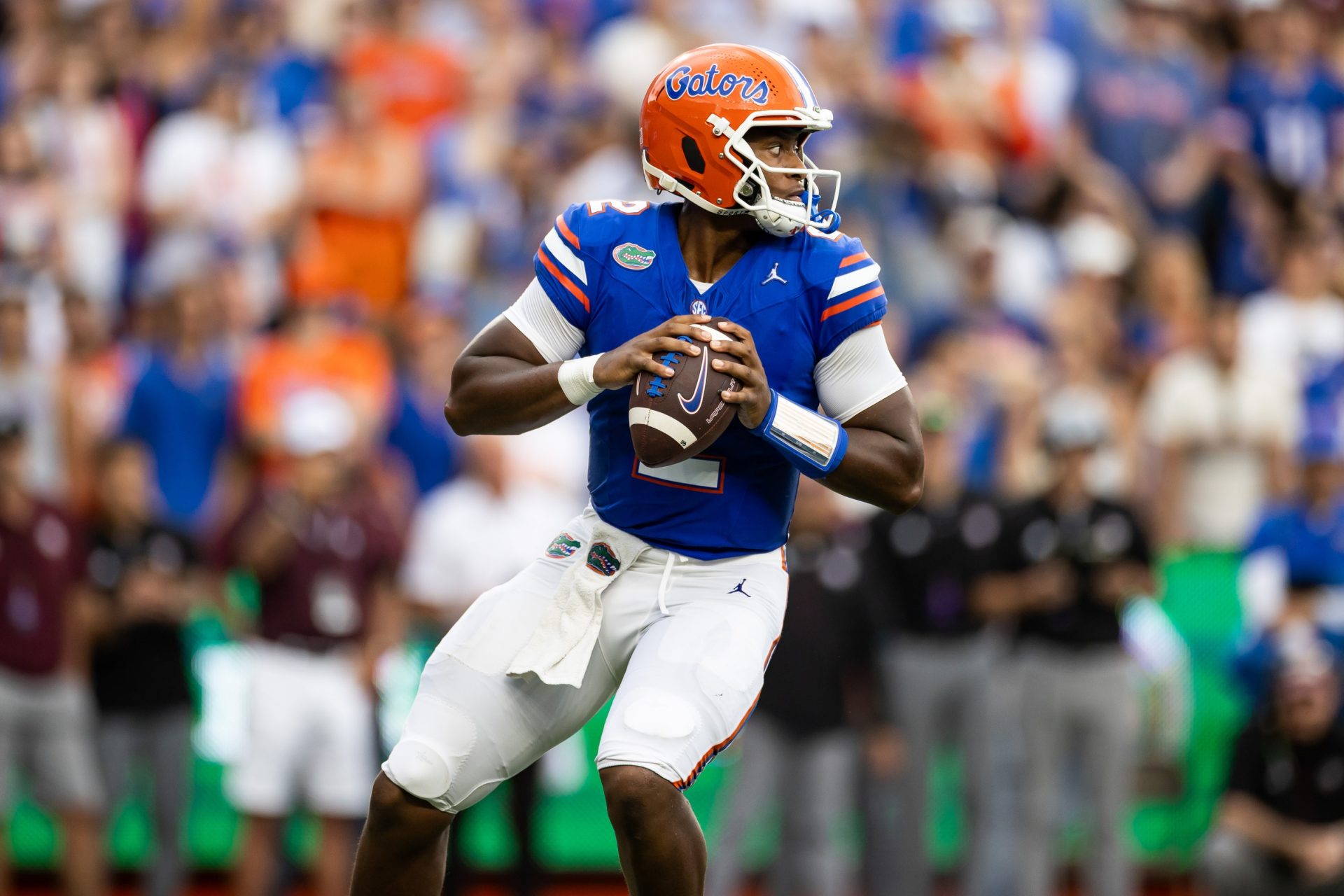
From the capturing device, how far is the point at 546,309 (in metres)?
4.49

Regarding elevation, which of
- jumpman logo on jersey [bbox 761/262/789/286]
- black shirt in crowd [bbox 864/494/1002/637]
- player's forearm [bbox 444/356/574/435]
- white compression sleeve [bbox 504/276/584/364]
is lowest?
black shirt in crowd [bbox 864/494/1002/637]

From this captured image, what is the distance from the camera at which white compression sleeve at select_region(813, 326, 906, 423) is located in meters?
4.37

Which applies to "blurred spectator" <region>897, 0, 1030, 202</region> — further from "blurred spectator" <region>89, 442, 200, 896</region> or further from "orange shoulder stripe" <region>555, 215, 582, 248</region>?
"orange shoulder stripe" <region>555, 215, 582, 248</region>

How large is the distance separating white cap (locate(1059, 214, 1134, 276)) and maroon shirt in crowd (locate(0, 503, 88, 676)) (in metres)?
6.34

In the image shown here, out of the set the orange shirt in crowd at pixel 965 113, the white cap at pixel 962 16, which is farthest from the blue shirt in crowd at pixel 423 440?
the white cap at pixel 962 16

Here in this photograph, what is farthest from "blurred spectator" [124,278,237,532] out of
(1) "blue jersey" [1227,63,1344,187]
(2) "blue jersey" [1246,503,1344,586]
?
(1) "blue jersey" [1227,63,1344,187]

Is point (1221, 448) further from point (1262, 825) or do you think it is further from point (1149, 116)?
point (1149, 116)

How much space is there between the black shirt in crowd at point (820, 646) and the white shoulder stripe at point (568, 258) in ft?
15.3

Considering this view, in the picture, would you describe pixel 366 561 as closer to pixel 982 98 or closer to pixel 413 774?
pixel 413 774

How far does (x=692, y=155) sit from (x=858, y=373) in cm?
67

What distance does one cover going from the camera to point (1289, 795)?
→ 334 inches

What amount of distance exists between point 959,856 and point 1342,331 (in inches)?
159

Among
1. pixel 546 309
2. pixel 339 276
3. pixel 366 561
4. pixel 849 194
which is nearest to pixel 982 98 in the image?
pixel 849 194

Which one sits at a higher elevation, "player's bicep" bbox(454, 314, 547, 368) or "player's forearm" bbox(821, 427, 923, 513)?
"player's bicep" bbox(454, 314, 547, 368)
